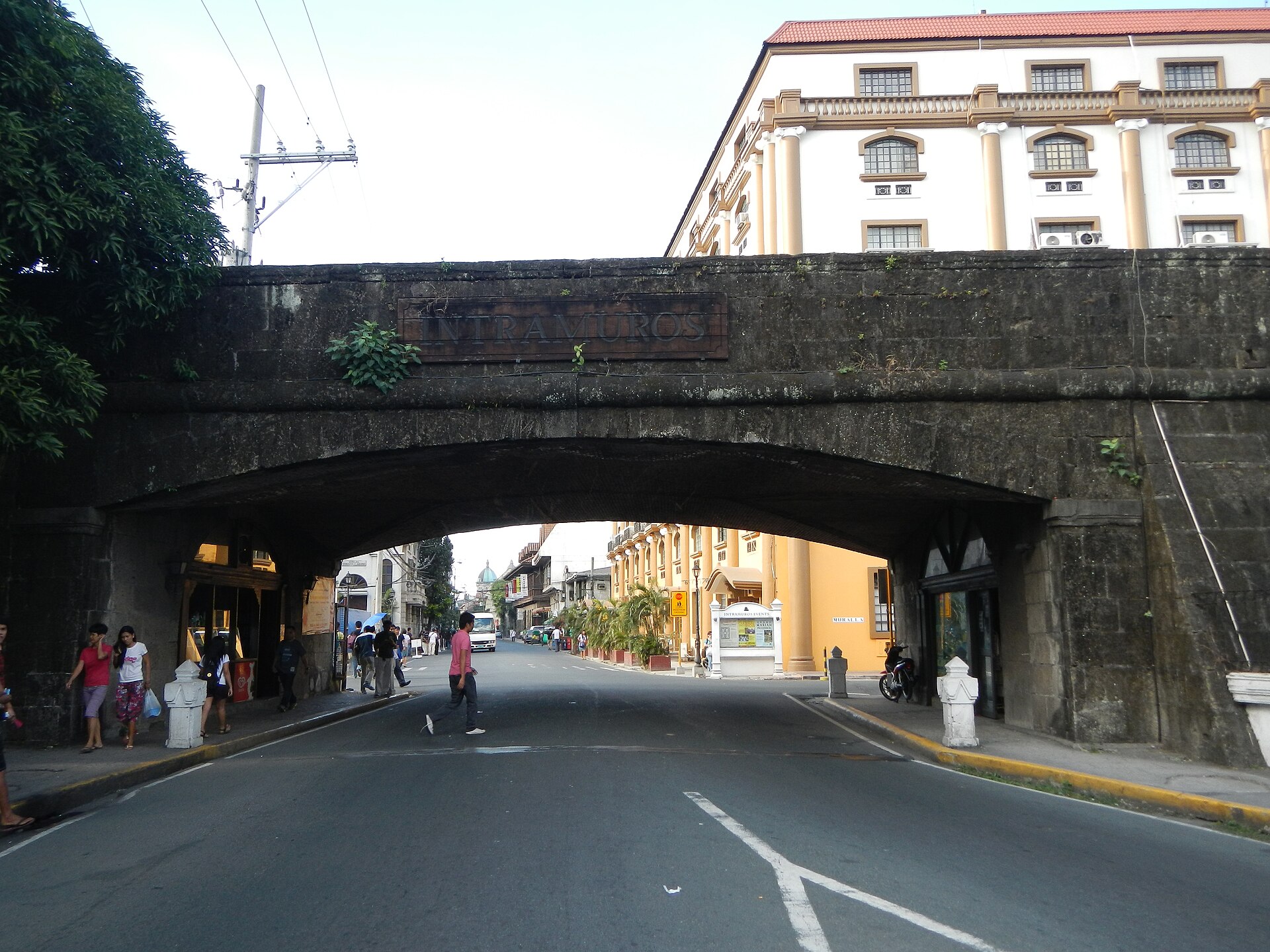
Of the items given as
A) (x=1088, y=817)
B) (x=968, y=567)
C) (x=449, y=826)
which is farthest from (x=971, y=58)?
(x=449, y=826)

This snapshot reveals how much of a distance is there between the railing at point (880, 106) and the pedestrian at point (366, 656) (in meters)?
21.5

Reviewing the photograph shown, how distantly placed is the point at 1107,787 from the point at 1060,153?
93.4 feet

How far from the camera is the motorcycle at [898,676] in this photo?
19562mm

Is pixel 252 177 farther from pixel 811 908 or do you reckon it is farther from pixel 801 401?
Answer: pixel 811 908

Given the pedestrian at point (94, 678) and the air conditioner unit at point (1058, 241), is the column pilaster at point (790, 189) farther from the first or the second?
the pedestrian at point (94, 678)

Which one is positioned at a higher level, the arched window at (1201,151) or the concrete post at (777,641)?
the arched window at (1201,151)

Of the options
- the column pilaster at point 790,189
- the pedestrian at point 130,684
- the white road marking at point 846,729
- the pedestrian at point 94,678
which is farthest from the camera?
the column pilaster at point 790,189

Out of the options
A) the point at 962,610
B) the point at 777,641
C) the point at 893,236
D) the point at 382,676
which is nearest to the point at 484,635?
the point at 777,641

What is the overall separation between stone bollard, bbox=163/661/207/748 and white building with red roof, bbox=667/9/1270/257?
24.3 meters

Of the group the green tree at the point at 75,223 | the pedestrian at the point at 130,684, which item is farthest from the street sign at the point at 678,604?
the green tree at the point at 75,223

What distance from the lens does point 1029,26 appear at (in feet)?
113

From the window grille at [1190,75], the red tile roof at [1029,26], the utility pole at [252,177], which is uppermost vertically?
the red tile roof at [1029,26]

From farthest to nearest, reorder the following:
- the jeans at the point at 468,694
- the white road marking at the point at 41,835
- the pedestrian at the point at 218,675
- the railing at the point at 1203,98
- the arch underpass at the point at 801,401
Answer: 1. the railing at the point at 1203,98
2. the jeans at the point at 468,694
3. the pedestrian at the point at 218,675
4. the arch underpass at the point at 801,401
5. the white road marking at the point at 41,835

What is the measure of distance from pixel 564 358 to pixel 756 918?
360 inches
